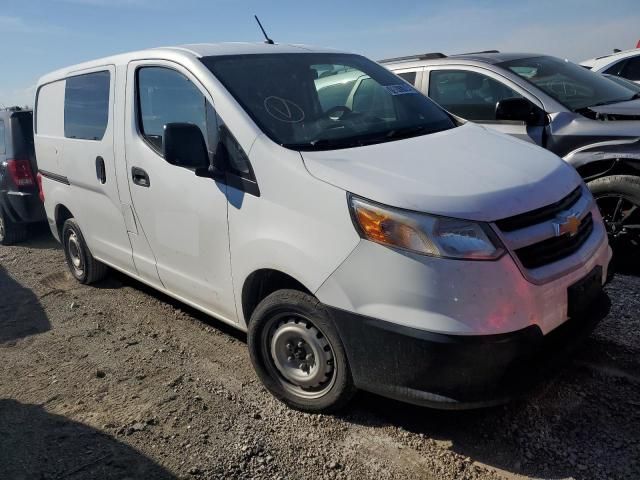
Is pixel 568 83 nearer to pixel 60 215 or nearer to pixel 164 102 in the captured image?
pixel 164 102

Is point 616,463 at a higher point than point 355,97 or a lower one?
lower

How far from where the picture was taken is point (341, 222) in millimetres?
2447

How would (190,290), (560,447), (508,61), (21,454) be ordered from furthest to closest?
(508,61)
(190,290)
(21,454)
(560,447)

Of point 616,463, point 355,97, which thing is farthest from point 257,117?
point 616,463

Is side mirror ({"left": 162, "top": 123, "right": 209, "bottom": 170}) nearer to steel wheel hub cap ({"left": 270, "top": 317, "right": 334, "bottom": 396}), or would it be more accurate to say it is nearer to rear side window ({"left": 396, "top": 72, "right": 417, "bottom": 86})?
steel wheel hub cap ({"left": 270, "top": 317, "right": 334, "bottom": 396})

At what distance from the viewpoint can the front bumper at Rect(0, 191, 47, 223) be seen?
6680 mm

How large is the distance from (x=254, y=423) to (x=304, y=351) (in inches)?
17.7

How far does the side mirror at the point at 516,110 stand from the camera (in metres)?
4.44

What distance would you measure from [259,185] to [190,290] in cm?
103

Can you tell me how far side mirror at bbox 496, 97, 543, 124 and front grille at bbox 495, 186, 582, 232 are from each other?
6.24 feet

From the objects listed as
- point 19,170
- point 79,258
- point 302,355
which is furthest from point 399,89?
point 19,170

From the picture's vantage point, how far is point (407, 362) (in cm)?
235

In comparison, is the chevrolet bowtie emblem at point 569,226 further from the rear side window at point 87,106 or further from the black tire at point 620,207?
the rear side window at point 87,106

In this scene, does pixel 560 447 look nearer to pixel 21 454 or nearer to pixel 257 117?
pixel 257 117
